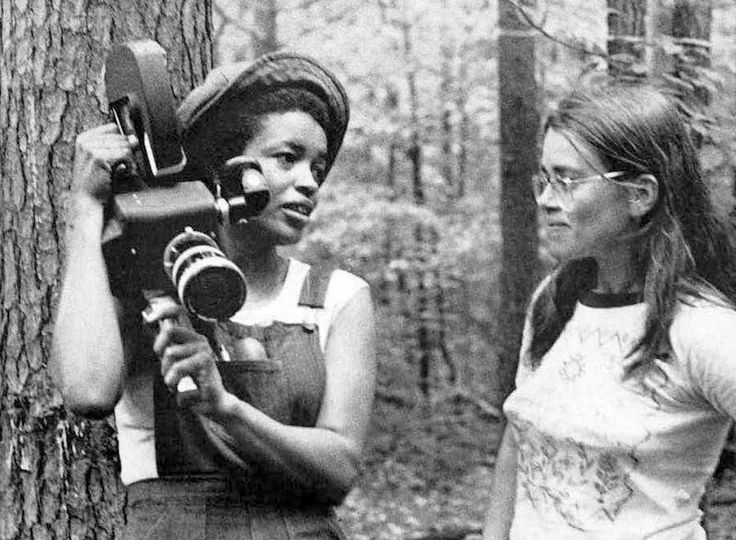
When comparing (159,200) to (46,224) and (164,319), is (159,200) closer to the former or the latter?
(164,319)

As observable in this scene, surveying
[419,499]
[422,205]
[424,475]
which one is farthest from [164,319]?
[422,205]

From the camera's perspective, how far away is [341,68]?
7461 millimetres

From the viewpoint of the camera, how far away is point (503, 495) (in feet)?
8.00

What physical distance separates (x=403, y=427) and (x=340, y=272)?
7.93 meters

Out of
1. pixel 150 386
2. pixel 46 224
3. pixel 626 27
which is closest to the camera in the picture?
pixel 150 386

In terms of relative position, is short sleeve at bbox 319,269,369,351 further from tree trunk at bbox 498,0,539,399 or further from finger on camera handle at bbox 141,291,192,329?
tree trunk at bbox 498,0,539,399

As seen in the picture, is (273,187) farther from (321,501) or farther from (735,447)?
(735,447)

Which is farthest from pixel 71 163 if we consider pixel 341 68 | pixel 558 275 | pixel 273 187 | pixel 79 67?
pixel 341 68

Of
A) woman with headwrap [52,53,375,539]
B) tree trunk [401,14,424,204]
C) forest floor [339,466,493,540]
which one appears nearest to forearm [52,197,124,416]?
woman with headwrap [52,53,375,539]

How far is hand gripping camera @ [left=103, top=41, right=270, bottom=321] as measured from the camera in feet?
6.03

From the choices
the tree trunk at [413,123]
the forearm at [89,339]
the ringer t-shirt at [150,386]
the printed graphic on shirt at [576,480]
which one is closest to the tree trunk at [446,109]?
the tree trunk at [413,123]

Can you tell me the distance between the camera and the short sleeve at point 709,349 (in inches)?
79.6

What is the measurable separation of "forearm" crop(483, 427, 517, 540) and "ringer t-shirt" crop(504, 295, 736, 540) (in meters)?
0.17

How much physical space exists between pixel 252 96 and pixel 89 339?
22.2 inches
